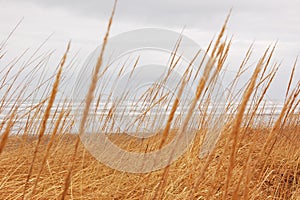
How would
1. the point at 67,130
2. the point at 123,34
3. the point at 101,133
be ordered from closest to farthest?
the point at 123,34 → the point at 101,133 → the point at 67,130

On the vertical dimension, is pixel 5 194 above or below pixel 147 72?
below

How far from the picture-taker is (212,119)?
2256 mm

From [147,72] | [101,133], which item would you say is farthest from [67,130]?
[147,72]

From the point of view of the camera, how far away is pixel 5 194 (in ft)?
5.54

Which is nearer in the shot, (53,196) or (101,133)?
(53,196)

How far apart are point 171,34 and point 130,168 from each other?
853mm

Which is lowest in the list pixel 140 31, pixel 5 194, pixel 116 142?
pixel 5 194

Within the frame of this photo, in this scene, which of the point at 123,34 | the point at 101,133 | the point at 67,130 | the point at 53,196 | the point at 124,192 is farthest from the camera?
the point at 67,130

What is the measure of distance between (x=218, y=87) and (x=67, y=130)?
44.5 inches

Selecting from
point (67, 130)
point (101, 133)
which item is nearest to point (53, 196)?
point (101, 133)

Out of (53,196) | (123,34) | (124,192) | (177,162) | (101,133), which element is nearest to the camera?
(53,196)

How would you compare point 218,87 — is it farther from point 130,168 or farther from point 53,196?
point 53,196

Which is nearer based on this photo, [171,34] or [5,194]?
[5,194]

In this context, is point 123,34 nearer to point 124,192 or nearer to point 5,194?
point 124,192
